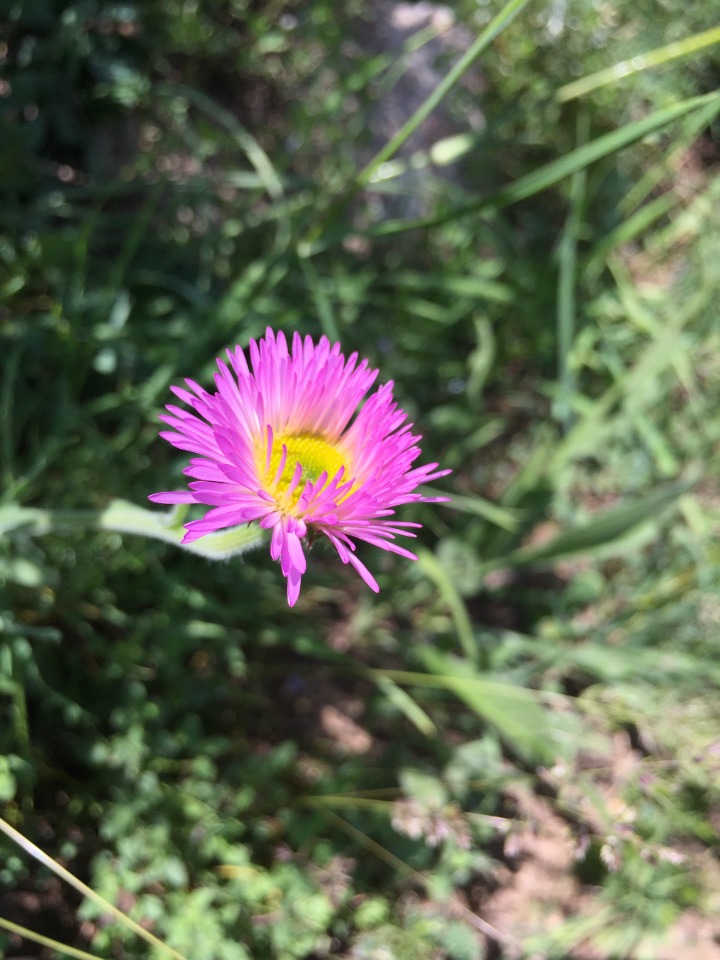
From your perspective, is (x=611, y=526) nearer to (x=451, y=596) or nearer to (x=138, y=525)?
(x=451, y=596)

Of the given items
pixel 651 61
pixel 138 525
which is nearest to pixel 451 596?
pixel 138 525

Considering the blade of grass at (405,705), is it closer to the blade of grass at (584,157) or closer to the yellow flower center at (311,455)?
the yellow flower center at (311,455)

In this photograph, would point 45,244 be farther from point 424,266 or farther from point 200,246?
point 424,266

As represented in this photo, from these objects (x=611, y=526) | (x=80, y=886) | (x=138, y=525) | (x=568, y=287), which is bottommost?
(x=80, y=886)

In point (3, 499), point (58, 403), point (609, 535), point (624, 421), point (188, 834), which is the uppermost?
point (624, 421)

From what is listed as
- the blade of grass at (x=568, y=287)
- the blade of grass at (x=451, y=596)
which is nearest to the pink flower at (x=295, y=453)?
the blade of grass at (x=451, y=596)

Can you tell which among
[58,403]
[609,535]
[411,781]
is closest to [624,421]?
[609,535]

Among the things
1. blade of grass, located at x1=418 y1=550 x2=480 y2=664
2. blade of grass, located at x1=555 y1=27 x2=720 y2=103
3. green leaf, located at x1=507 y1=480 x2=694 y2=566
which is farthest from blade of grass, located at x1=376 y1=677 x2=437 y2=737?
blade of grass, located at x1=555 y1=27 x2=720 y2=103
